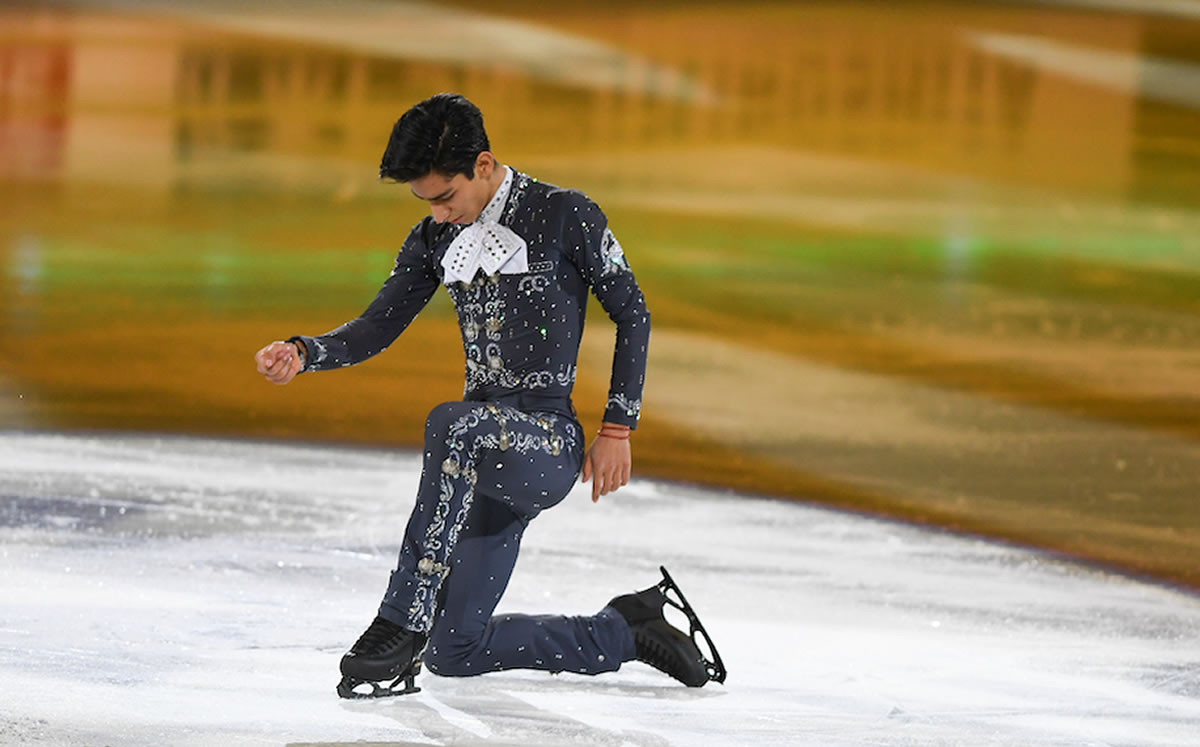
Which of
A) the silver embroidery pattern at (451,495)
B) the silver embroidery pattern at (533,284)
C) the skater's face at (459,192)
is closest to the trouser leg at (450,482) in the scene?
the silver embroidery pattern at (451,495)

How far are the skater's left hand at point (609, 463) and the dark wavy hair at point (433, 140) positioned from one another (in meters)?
0.57

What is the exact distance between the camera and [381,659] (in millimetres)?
2861

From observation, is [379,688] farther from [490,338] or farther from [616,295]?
[616,295]

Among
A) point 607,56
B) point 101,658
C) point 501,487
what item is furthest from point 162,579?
point 607,56

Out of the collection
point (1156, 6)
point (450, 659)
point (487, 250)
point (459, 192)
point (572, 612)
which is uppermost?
point (1156, 6)

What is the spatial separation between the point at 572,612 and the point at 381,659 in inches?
37.1

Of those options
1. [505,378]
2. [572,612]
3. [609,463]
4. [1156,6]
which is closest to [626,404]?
[609,463]

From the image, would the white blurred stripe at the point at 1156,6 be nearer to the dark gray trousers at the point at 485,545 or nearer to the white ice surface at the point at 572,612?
the white ice surface at the point at 572,612

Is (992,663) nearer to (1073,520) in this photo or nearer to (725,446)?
(1073,520)

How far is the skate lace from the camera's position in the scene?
2.88 meters

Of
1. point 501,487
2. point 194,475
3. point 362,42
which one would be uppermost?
point 362,42

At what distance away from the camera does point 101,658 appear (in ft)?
10.3

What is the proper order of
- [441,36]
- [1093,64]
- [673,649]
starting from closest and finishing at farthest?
[673,649] → [1093,64] → [441,36]

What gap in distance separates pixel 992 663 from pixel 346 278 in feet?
17.6
